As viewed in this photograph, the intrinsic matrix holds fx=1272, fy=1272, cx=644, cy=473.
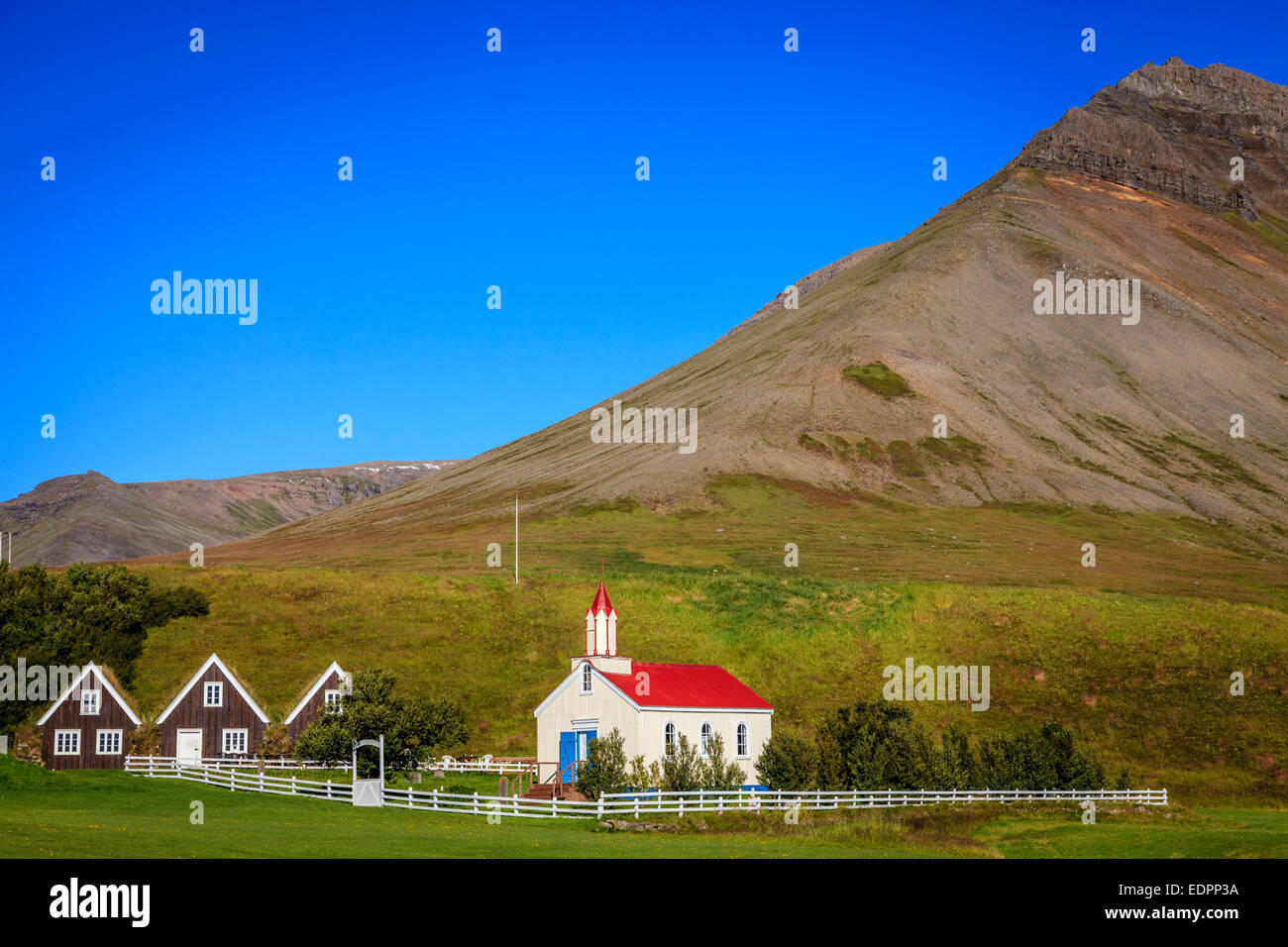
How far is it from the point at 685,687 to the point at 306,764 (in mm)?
20934

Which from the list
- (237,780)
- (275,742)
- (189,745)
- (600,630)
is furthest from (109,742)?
(600,630)

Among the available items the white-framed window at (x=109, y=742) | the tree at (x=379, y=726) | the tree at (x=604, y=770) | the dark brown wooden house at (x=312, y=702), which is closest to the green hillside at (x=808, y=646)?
the dark brown wooden house at (x=312, y=702)

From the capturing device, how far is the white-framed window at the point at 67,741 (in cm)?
6356

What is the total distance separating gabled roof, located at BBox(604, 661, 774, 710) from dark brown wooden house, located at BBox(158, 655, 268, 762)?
831 inches

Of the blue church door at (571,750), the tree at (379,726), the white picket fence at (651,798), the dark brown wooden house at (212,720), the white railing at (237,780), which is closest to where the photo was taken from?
the white picket fence at (651,798)

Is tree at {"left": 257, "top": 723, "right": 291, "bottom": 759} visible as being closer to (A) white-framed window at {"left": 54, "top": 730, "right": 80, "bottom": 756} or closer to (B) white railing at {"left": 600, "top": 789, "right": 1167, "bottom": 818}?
(A) white-framed window at {"left": 54, "top": 730, "right": 80, "bottom": 756}

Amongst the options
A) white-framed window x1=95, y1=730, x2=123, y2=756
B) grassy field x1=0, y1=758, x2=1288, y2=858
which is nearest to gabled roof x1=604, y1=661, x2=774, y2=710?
grassy field x1=0, y1=758, x2=1288, y2=858

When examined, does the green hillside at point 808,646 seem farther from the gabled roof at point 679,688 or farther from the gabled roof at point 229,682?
the gabled roof at point 679,688

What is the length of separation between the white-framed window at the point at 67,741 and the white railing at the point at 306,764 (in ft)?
8.83

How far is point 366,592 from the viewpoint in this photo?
9888 centimetres
